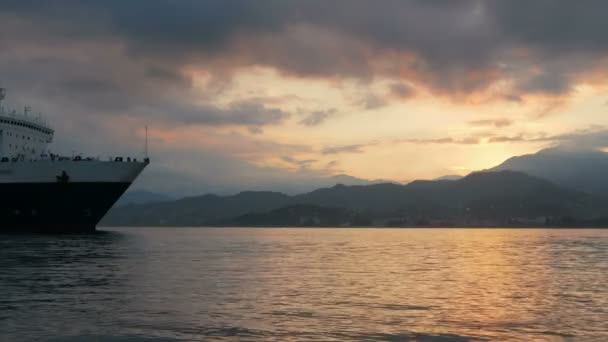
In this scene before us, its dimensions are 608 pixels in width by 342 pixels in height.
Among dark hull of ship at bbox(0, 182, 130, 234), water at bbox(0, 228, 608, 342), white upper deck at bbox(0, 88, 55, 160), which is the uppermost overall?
white upper deck at bbox(0, 88, 55, 160)

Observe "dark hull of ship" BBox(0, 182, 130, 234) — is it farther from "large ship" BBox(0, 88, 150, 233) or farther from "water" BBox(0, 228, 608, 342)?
"water" BBox(0, 228, 608, 342)

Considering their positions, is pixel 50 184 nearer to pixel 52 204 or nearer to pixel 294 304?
pixel 52 204

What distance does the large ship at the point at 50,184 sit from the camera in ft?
276

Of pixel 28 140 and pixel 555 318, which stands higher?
pixel 28 140

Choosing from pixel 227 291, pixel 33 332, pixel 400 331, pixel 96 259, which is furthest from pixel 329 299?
pixel 96 259

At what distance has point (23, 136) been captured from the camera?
314 feet

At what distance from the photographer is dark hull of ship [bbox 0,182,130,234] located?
85.1 metres

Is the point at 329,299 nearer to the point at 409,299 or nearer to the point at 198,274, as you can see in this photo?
the point at 409,299

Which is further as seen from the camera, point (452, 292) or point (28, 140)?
point (28, 140)

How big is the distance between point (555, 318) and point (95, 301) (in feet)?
67.0

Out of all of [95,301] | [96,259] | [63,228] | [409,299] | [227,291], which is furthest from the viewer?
[63,228]

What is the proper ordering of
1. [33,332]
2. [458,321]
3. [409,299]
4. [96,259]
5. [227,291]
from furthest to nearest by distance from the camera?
[96,259]
[227,291]
[409,299]
[458,321]
[33,332]

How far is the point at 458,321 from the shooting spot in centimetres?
2308

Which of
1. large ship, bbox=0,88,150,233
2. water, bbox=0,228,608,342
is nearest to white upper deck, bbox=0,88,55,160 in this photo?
large ship, bbox=0,88,150,233
